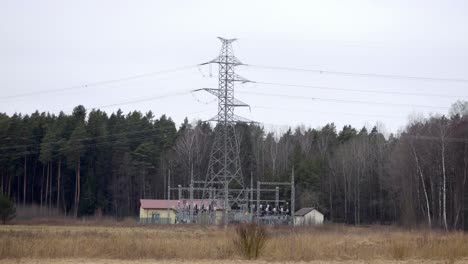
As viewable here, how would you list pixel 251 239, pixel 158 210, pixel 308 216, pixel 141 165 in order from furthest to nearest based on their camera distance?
pixel 141 165
pixel 158 210
pixel 308 216
pixel 251 239

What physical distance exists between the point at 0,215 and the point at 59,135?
2768 centimetres

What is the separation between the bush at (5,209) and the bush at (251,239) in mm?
34482

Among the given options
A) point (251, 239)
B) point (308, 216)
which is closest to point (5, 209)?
point (308, 216)

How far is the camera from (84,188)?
82.8 meters

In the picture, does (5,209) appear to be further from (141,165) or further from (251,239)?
(251,239)

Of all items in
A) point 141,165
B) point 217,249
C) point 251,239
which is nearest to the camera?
point 251,239

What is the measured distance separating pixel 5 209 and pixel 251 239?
35523 millimetres

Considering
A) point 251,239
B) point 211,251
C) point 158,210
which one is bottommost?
point 211,251

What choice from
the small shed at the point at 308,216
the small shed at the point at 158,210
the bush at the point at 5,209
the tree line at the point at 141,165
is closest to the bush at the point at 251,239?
the bush at the point at 5,209

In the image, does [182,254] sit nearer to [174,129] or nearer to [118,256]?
[118,256]

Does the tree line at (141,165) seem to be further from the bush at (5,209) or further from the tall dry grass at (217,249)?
the tall dry grass at (217,249)

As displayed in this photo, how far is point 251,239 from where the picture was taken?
26219 millimetres

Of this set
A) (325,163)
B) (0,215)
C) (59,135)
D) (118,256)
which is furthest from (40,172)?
(118,256)

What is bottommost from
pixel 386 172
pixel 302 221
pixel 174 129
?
pixel 302 221
